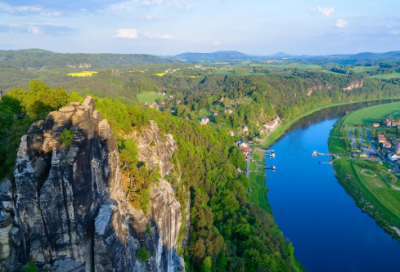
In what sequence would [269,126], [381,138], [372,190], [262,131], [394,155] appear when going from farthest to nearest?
[269,126]
[262,131]
[381,138]
[394,155]
[372,190]

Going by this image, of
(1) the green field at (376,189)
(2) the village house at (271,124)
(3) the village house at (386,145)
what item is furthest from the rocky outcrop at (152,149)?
(2) the village house at (271,124)

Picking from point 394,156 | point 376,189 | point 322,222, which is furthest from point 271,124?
point 322,222

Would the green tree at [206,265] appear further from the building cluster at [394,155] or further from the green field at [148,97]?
the green field at [148,97]

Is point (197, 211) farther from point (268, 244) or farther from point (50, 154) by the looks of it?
point (50, 154)

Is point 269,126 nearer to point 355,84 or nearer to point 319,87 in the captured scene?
point 319,87

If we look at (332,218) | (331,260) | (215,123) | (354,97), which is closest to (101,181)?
(331,260)

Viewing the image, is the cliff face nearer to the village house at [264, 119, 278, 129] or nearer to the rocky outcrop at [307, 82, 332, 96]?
the village house at [264, 119, 278, 129]
